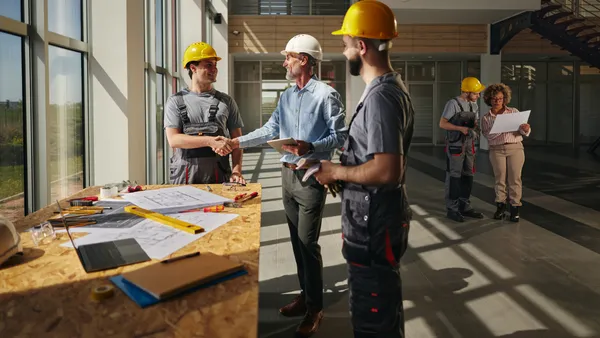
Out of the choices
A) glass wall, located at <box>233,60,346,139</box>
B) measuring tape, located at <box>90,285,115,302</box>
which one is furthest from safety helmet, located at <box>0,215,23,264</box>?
glass wall, located at <box>233,60,346,139</box>

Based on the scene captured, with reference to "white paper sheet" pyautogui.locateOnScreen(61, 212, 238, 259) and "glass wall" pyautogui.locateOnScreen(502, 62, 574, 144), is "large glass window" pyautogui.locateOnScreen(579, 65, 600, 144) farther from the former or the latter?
"white paper sheet" pyautogui.locateOnScreen(61, 212, 238, 259)

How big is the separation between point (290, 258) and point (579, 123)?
1765 cm

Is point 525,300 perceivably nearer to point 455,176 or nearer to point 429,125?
point 455,176

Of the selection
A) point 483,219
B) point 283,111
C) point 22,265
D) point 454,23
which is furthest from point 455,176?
point 454,23

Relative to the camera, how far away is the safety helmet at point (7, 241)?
1510 millimetres

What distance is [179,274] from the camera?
4.62 ft

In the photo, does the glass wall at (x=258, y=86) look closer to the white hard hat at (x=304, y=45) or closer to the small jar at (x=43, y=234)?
the white hard hat at (x=304, y=45)

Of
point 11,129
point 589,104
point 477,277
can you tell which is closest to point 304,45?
point 11,129

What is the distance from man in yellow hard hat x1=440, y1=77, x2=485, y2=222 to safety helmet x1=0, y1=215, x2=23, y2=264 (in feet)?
18.6

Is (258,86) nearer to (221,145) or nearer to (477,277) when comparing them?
(477,277)

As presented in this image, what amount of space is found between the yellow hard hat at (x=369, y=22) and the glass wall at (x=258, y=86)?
16447mm

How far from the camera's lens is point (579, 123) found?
18688mm

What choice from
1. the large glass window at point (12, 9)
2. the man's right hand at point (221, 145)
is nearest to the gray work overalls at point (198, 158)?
the man's right hand at point (221, 145)

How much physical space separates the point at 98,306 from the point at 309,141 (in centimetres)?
220
